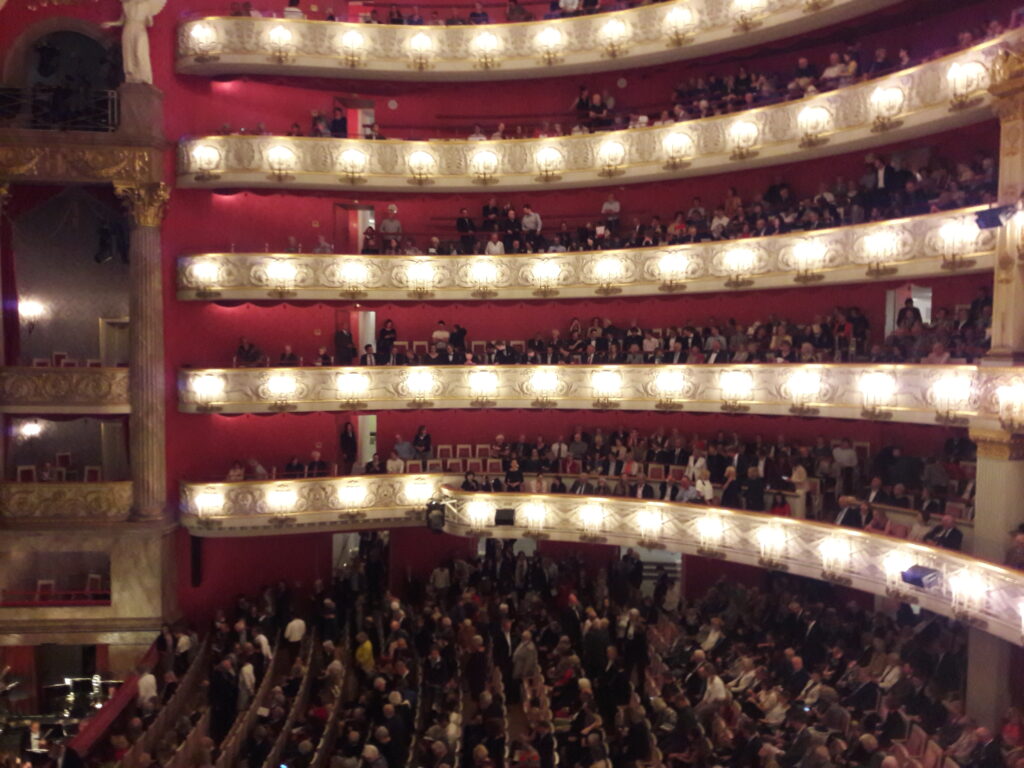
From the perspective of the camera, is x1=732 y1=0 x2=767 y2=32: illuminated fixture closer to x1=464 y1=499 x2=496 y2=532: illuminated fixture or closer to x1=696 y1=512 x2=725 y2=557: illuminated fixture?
x1=696 y1=512 x2=725 y2=557: illuminated fixture

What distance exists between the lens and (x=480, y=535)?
67.5 ft

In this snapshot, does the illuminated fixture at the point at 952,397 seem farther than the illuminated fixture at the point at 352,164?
No

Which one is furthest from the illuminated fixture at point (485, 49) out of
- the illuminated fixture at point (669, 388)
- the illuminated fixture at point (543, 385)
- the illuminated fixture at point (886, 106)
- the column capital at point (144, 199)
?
the illuminated fixture at point (886, 106)

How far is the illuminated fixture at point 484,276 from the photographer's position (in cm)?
2225

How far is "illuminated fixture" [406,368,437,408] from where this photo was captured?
21609 mm

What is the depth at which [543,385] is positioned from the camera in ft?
70.7

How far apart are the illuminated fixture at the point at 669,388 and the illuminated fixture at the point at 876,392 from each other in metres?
4.25

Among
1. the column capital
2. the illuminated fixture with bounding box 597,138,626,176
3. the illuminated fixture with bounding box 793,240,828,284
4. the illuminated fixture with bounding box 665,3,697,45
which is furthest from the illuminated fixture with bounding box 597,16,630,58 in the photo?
the column capital

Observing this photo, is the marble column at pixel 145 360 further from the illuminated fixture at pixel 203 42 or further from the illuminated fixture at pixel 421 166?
the illuminated fixture at pixel 421 166

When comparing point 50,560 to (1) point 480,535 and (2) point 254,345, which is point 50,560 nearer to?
(2) point 254,345

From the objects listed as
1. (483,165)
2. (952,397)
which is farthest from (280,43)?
(952,397)

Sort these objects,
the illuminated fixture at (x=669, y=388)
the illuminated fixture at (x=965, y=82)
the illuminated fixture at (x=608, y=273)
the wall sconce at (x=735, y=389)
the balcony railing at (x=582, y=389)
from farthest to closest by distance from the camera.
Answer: the illuminated fixture at (x=608, y=273) → the illuminated fixture at (x=669, y=388) → the wall sconce at (x=735, y=389) → the balcony railing at (x=582, y=389) → the illuminated fixture at (x=965, y=82)

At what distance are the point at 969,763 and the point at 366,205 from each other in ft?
61.9

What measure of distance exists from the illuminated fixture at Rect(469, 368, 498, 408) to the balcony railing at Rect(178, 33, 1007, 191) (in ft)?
15.7
